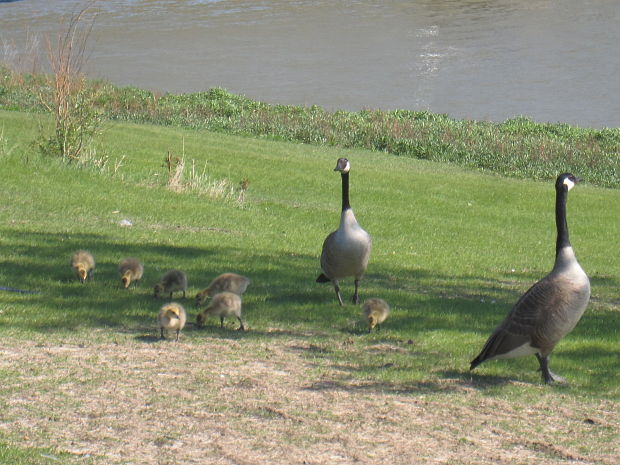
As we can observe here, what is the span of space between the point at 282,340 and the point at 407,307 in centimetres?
239

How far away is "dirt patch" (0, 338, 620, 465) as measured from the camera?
20.7 feet

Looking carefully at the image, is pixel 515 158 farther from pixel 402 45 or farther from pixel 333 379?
pixel 402 45

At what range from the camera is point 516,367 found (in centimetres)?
875

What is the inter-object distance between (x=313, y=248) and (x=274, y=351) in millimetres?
7647

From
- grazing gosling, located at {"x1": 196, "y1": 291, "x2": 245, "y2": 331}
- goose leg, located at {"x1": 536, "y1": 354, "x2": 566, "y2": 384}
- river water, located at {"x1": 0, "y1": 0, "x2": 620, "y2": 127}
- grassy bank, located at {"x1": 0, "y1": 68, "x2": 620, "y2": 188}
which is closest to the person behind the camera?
goose leg, located at {"x1": 536, "y1": 354, "x2": 566, "y2": 384}

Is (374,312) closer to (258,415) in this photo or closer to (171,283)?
(171,283)

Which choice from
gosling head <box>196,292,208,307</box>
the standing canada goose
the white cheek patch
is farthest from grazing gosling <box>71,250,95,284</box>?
the white cheek patch

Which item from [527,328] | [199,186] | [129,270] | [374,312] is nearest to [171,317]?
[374,312]

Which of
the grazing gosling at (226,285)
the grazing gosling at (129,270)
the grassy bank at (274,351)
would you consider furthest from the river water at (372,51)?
the grazing gosling at (226,285)

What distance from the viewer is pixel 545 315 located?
778 centimetres

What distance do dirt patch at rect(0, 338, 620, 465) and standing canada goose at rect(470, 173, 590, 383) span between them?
0.43 meters

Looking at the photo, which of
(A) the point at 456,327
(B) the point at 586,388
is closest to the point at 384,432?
(B) the point at 586,388

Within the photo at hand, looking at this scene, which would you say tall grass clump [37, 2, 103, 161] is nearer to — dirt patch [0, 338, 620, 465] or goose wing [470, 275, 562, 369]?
dirt patch [0, 338, 620, 465]

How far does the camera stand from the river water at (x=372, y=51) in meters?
49.9
